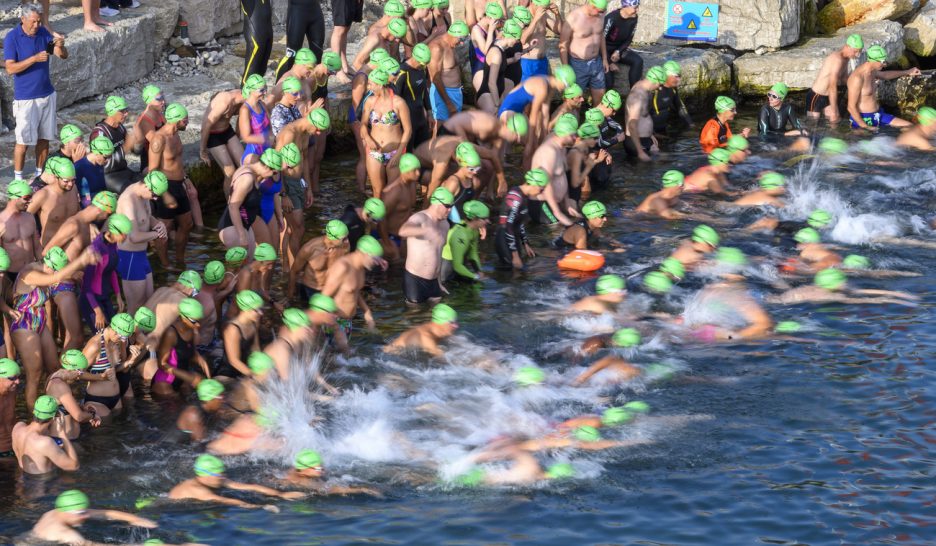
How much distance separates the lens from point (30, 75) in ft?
42.8

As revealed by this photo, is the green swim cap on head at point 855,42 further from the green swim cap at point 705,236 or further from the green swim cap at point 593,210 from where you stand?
the green swim cap at point 593,210

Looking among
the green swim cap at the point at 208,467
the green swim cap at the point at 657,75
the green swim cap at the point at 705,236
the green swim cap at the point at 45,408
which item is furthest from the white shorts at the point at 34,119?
the green swim cap at the point at 657,75

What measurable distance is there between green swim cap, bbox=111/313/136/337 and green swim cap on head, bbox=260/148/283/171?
259 centimetres

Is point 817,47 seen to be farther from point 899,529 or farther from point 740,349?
point 899,529

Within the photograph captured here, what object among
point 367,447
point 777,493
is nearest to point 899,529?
point 777,493

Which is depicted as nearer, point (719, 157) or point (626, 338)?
point (626, 338)

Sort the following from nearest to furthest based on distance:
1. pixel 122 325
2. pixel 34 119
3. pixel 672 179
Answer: pixel 122 325 < pixel 34 119 < pixel 672 179

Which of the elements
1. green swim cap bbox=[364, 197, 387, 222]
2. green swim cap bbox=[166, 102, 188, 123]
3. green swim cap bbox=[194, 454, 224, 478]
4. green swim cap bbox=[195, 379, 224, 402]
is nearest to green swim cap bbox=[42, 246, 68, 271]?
green swim cap bbox=[195, 379, 224, 402]

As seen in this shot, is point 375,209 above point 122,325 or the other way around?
above

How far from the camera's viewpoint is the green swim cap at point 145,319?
10656mm

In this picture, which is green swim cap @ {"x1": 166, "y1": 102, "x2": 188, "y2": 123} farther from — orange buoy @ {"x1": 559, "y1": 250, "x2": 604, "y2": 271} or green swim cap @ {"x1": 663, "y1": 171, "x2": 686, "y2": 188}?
green swim cap @ {"x1": 663, "y1": 171, "x2": 686, "y2": 188}

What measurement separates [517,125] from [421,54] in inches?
57.0

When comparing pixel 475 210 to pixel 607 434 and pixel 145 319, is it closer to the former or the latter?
→ pixel 607 434

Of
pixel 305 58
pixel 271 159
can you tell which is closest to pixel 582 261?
pixel 271 159
